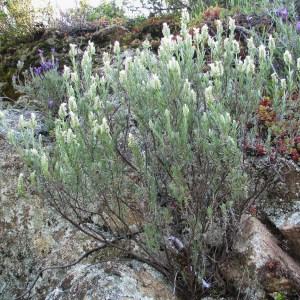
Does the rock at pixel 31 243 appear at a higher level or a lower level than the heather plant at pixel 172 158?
lower

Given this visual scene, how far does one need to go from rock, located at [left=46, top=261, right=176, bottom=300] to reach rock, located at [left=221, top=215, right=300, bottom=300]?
0.41 meters

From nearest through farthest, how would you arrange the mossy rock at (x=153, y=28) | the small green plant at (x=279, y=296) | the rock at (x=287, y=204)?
the small green plant at (x=279, y=296) < the rock at (x=287, y=204) < the mossy rock at (x=153, y=28)

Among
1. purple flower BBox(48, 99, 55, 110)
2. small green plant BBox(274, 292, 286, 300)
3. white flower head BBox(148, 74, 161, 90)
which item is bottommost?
small green plant BBox(274, 292, 286, 300)

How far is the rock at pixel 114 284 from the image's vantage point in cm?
268

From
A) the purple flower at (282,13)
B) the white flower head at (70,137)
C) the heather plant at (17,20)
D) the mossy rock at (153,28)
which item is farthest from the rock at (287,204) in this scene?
the heather plant at (17,20)

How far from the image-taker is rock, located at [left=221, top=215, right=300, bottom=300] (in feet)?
8.95

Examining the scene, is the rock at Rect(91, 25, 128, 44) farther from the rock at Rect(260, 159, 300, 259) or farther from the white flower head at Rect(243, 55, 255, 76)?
the white flower head at Rect(243, 55, 255, 76)

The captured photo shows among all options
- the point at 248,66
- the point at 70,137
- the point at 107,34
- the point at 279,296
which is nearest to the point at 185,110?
the point at 248,66

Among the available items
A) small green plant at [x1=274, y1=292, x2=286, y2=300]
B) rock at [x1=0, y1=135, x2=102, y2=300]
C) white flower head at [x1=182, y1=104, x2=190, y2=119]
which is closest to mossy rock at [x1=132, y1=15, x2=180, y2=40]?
rock at [x1=0, y1=135, x2=102, y2=300]

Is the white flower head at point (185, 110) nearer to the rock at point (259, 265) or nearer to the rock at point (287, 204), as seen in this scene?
the rock at point (259, 265)

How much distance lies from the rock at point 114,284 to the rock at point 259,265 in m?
0.41

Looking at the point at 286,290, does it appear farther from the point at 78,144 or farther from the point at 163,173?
the point at 78,144

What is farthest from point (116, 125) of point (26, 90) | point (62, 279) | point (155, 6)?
point (155, 6)

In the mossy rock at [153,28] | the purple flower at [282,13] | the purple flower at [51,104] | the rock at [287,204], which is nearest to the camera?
the rock at [287,204]
